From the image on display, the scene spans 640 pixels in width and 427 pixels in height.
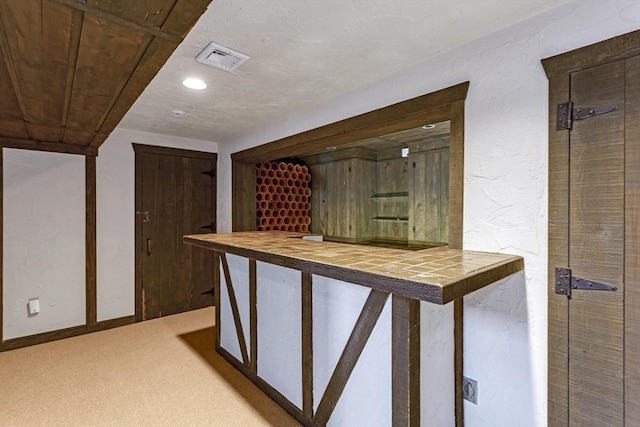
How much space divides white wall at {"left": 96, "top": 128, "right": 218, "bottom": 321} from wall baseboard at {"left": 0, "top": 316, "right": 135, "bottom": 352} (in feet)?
0.21

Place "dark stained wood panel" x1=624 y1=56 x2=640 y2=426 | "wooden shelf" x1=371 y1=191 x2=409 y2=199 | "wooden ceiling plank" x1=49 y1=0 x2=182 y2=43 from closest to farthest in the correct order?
1. "wooden ceiling plank" x1=49 y1=0 x2=182 y2=43
2. "dark stained wood panel" x1=624 y1=56 x2=640 y2=426
3. "wooden shelf" x1=371 y1=191 x2=409 y2=199

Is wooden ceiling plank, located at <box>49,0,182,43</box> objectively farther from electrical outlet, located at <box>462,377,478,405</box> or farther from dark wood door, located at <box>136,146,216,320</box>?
dark wood door, located at <box>136,146,216,320</box>

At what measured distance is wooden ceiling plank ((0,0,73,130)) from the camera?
986 mm

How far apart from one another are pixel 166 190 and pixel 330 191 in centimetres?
234

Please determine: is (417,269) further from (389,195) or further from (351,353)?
(389,195)

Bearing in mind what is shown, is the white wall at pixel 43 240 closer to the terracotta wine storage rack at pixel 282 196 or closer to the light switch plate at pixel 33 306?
the light switch plate at pixel 33 306

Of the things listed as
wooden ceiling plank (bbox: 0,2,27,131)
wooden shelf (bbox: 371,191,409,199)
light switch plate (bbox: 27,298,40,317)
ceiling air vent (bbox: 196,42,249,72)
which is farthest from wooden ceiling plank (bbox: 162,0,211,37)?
wooden shelf (bbox: 371,191,409,199)

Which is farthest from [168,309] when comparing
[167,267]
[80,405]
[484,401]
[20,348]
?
[484,401]

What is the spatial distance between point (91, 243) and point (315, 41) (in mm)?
3120

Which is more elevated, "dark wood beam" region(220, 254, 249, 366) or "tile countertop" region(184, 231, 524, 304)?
"tile countertop" region(184, 231, 524, 304)

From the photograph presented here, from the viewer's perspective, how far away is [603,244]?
1.30 m

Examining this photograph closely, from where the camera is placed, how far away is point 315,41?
1658mm

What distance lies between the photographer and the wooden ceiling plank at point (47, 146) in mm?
2867

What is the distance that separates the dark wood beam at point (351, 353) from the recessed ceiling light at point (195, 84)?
1775 mm
